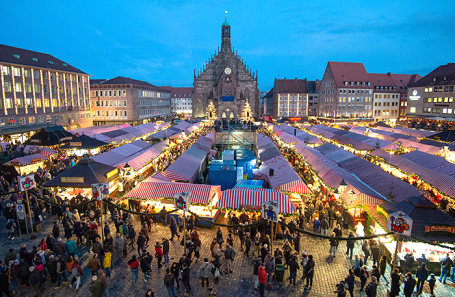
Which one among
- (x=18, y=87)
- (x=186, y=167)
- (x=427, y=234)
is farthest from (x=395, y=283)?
(x=18, y=87)

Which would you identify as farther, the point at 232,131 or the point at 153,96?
the point at 153,96

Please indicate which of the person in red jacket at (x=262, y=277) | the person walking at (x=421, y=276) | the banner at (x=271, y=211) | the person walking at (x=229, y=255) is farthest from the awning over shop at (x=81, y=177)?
the person walking at (x=421, y=276)

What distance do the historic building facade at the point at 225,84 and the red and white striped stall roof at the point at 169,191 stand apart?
54.7 metres

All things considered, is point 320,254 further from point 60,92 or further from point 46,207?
point 60,92

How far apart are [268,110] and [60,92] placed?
2268 inches

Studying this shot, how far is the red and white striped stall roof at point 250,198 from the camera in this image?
13.0m

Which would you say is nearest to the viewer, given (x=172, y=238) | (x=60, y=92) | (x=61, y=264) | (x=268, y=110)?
(x=61, y=264)

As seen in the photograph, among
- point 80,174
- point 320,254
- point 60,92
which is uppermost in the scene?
point 60,92

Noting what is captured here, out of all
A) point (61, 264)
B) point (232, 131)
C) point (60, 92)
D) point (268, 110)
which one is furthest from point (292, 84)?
point (61, 264)

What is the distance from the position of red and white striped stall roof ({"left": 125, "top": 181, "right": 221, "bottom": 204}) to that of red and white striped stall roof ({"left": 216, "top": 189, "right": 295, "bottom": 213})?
0.78 metres

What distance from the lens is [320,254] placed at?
36.4 ft

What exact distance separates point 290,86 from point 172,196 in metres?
66.5

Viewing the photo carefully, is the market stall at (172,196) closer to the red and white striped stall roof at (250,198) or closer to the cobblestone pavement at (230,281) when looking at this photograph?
the red and white striped stall roof at (250,198)

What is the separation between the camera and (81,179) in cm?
1448
